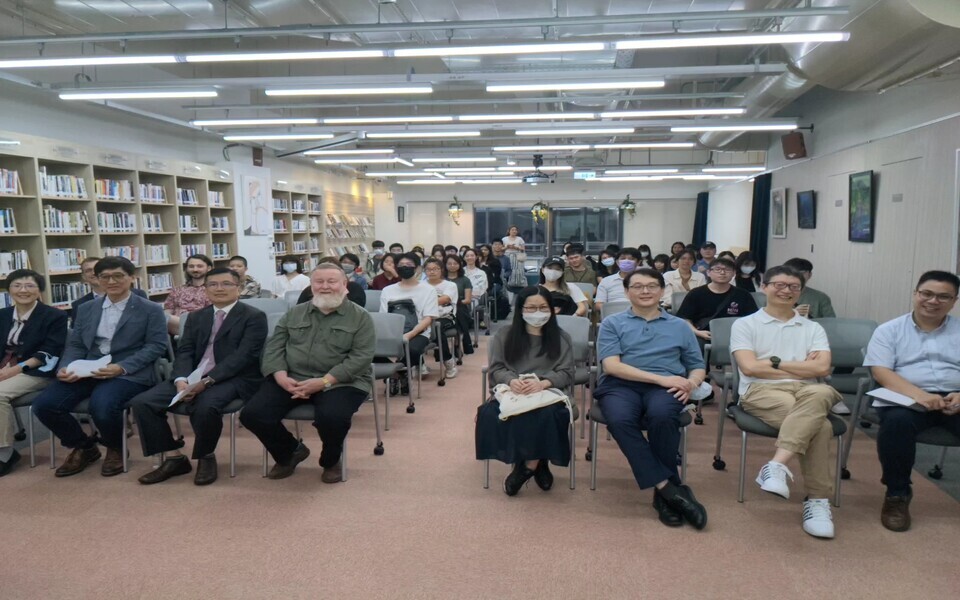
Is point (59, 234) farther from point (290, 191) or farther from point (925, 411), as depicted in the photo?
point (925, 411)

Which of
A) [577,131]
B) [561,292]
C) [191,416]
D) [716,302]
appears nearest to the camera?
[191,416]

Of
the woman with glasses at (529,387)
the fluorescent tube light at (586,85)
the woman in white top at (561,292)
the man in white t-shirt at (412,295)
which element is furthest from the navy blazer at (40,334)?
the fluorescent tube light at (586,85)

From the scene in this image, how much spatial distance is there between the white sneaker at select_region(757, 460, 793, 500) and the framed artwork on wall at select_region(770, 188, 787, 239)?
743 centimetres

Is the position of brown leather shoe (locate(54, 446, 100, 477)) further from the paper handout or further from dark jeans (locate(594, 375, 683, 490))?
A: dark jeans (locate(594, 375, 683, 490))

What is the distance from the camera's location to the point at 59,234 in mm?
6227

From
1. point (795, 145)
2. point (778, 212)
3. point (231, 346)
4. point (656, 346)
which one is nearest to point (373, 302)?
point (231, 346)

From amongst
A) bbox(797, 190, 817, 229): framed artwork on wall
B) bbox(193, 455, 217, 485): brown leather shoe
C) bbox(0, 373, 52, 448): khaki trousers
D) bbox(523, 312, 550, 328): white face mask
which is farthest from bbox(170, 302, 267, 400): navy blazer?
bbox(797, 190, 817, 229): framed artwork on wall

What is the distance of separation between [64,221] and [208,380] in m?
4.16

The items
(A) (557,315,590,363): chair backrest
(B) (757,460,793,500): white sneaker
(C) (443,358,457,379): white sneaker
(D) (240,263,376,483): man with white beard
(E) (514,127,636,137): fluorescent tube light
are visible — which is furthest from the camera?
(E) (514,127,636,137): fluorescent tube light

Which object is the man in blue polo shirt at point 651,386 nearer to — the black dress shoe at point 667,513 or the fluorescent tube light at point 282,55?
the black dress shoe at point 667,513

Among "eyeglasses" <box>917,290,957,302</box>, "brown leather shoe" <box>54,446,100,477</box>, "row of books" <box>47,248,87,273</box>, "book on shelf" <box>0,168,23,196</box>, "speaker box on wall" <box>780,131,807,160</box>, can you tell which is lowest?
"brown leather shoe" <box>54,446,100,477</box>

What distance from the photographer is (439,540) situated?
285 cm

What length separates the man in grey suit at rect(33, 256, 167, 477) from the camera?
3.59 metres

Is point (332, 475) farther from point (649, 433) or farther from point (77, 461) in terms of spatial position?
point (649, 433)
